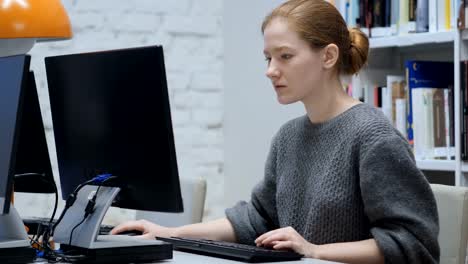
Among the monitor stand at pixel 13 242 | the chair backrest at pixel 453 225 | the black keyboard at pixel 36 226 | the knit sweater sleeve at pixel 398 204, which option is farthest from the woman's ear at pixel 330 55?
the monitor stand at pixel 13 242

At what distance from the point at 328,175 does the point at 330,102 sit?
0.58ft

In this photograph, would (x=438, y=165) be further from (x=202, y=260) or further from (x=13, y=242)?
(x=13, y=242)

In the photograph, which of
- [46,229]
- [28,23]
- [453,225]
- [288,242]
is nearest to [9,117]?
[46,229]

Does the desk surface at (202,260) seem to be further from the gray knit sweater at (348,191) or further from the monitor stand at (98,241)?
the gray knit sweater at (348,191)

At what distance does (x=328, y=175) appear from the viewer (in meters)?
1.80

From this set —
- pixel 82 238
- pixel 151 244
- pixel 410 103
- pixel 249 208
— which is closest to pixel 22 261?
pixel 82 238

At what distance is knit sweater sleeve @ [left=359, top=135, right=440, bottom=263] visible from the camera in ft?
5.39

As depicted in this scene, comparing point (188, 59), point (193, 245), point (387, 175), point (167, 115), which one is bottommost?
point (193, 245)

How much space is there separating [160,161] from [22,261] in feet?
0.98

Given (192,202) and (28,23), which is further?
(192,202)

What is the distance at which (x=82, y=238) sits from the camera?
5.11 feet

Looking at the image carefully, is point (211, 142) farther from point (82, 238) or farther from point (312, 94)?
point (82, 238)

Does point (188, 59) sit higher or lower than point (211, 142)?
higher

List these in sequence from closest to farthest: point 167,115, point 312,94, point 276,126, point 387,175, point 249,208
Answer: point 167,115 → point 387,175 → point 312,94 → point 249,208 → point 276,126
